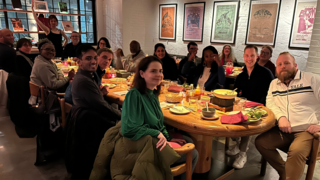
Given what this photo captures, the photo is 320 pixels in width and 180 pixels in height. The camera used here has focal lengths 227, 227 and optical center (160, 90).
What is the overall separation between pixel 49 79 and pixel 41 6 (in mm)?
3932

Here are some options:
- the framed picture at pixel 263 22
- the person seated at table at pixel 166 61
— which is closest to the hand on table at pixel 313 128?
the person seated at table at pixel 166 61

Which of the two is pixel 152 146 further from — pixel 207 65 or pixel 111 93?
pixel 207 65

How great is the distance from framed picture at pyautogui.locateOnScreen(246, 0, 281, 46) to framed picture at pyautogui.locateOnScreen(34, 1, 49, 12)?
5.13 meters

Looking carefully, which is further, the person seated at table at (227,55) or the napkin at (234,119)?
the person seated at table at (227,55)

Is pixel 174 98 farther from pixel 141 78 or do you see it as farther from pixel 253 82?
pixel 253 82

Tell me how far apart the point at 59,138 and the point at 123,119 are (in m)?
1.44

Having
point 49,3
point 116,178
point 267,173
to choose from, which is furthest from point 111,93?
point 49,3

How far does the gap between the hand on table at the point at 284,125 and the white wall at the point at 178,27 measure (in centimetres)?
305

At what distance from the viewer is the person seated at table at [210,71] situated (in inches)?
124

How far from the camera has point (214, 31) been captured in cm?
588

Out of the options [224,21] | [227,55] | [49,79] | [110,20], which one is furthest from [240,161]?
[110,20]

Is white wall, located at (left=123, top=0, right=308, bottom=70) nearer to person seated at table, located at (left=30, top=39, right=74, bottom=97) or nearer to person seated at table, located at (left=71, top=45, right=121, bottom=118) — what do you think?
person seated at table, located at (left=30, top=39, right=74, bottom=97)

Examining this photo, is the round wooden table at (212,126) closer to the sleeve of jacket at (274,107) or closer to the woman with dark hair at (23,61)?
the sleeve of jacket at (274,107)

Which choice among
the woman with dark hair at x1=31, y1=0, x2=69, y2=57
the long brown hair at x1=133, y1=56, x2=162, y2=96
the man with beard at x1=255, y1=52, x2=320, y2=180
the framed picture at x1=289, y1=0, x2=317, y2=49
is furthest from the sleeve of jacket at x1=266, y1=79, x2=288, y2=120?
the woman with dark hair at x1=31, y1=0, x2=69, y2=57
